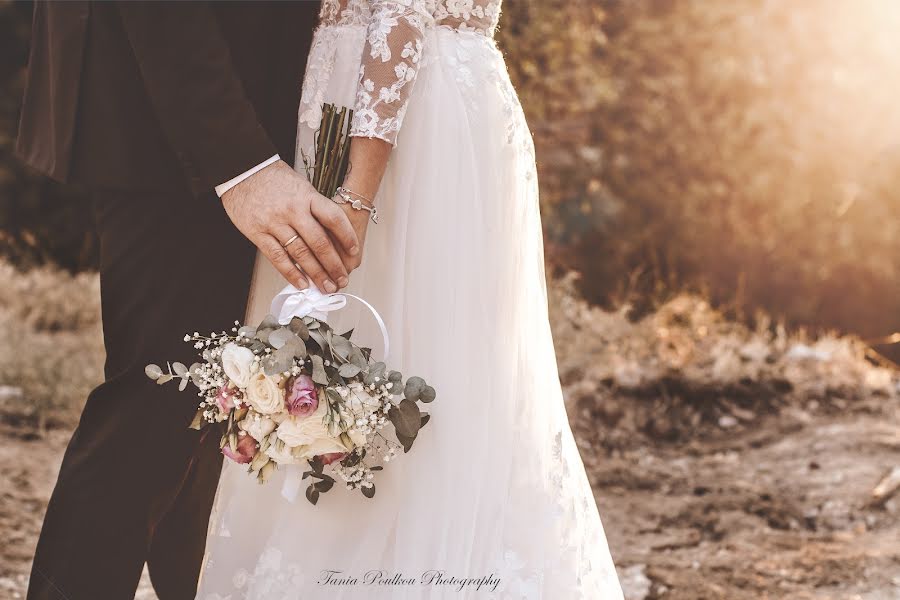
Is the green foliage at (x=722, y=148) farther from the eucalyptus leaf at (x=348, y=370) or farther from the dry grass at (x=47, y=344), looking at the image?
the eucalyptus leaf at (x=348, y=370)

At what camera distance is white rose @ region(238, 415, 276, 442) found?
53.8 inches

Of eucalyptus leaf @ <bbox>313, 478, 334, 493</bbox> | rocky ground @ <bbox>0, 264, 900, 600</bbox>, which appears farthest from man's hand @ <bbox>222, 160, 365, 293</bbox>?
rocky ground @ <bbox>0, 264, 900, 600</bbox>

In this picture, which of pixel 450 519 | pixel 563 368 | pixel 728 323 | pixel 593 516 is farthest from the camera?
pixel 728 323

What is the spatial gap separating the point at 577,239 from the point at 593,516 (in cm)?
305

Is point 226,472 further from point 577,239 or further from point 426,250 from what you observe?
point 577,239

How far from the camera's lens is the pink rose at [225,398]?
1.35 m

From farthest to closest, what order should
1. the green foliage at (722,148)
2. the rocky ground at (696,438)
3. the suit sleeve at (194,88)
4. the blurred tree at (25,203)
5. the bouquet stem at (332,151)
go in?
the blurred tree at (25,203)
the green foliage at (722,148)
the rocky ground at (696,438)
the bouquet stem at (332,151)
the suit sleeve at (194,88)

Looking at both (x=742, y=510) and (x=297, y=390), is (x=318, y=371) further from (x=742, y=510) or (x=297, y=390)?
(x=742, y=510)

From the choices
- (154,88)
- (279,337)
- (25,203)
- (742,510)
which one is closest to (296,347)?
(279,337)

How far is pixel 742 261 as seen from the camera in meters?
4.66

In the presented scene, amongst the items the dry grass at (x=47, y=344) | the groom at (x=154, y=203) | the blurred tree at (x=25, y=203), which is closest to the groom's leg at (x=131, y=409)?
the groom at (x=154, y=203)

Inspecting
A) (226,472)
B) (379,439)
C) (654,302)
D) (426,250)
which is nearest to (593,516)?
(379,439)

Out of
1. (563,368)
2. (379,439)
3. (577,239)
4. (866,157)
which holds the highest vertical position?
(866,157)

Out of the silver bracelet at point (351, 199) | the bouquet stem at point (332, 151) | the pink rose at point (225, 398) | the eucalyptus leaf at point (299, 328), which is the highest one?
the bouquet stem at point (332, 151)
